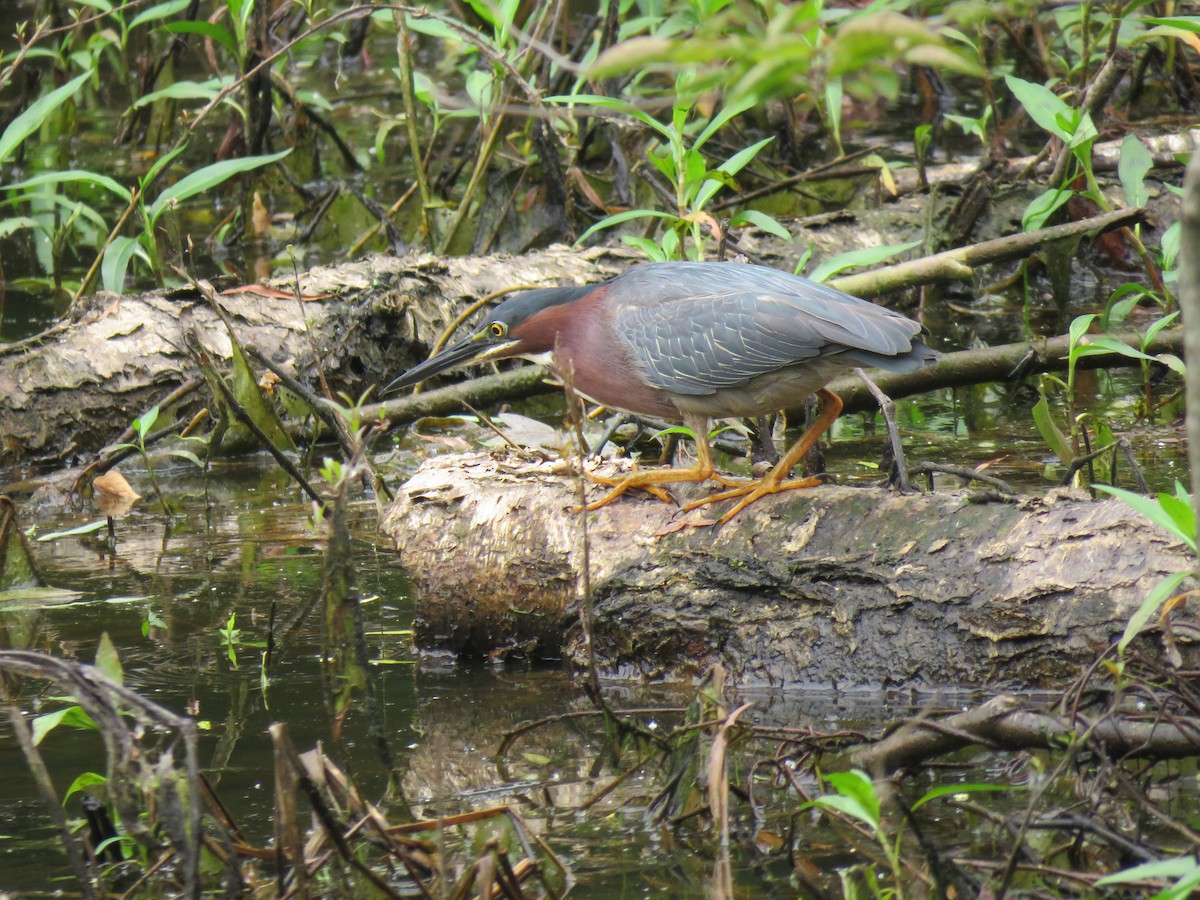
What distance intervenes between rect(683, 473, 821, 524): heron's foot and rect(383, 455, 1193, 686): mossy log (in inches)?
1.4

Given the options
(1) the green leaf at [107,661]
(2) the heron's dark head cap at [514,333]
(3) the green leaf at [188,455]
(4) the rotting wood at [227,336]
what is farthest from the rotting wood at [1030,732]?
(4) the rotting wood at [227,336]

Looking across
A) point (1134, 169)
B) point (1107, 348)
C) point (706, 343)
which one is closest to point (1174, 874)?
point (706, 343)

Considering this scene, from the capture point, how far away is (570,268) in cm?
697

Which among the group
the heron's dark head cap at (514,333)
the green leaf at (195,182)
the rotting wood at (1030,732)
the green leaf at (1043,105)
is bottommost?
the rotting wood at (1030,732)

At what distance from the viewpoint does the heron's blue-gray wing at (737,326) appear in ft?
14.1

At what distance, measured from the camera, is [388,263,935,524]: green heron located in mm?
4336

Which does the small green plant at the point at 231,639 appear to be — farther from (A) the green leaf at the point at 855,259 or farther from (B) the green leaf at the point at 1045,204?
(B) the green leaf at the point at 1045,204

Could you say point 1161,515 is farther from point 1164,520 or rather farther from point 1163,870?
point 1163,870

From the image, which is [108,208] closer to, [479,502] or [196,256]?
[196,256]

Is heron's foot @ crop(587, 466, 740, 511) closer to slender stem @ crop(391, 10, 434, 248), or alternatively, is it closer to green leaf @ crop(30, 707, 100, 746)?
green leaf @ crop(30, 707, 100, 746)

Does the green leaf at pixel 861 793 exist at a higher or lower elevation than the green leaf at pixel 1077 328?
higher

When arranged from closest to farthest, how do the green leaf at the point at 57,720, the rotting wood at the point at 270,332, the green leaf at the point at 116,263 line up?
the green leaf at the point at 57,720 → the rotting wood at the point at 270,332 → the green leaf at the point at 116,263

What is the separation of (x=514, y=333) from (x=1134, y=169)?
2664 millimetres

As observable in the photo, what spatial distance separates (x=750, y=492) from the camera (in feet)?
14.1
